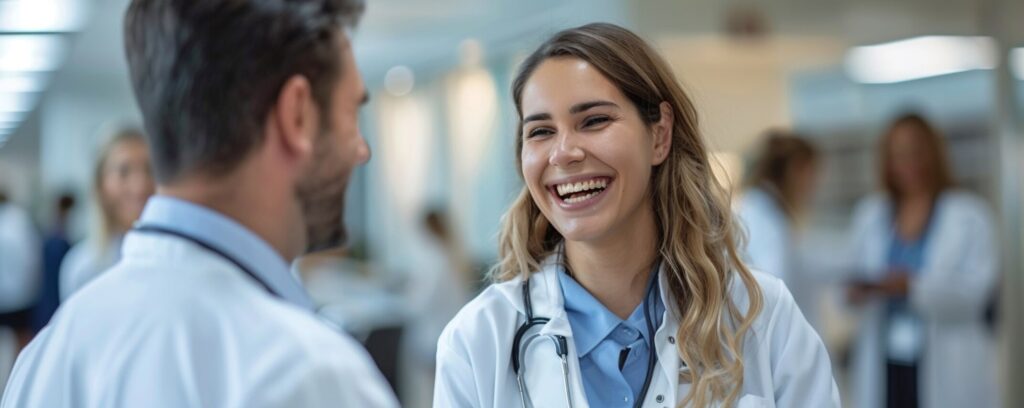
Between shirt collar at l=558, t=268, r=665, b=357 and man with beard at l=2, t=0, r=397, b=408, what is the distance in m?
0.81

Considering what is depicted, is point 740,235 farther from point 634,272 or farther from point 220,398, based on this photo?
point 220,398

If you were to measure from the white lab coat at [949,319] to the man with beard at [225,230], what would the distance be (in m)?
3.29

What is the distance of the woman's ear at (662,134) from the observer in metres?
1.79

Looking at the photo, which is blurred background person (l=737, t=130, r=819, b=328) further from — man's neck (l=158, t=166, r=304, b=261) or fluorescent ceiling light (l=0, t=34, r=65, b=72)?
fluorescent ceiling light (l=0, t=34, r=65, b=72)

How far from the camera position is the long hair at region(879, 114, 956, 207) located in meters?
3.94

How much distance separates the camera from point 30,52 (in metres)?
8.64

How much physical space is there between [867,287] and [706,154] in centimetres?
219

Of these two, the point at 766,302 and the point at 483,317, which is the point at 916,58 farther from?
the point at 483,317

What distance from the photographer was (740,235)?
193 centimetres

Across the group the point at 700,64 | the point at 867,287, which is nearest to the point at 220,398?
the point at 867,287

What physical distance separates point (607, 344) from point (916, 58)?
4179mm

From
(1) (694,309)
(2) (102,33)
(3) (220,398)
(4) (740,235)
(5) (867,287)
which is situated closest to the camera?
(3) (220,398)

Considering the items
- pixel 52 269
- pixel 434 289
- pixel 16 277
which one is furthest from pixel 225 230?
pixel 16 277

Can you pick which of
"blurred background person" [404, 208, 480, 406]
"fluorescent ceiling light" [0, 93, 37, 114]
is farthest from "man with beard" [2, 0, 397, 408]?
"fluorescent ceiling light" [0, 93, 37, 114]
